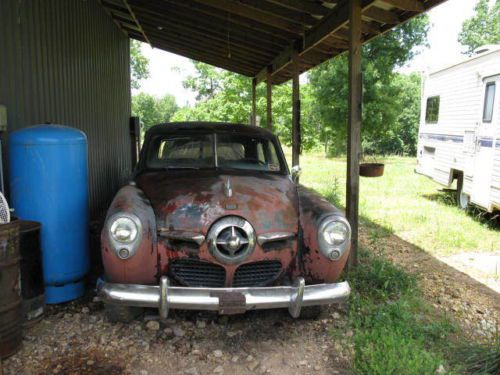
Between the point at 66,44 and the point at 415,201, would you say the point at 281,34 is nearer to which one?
the point at 66,44

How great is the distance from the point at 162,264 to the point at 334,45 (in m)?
5.56

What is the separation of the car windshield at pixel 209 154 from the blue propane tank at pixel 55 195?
82cm

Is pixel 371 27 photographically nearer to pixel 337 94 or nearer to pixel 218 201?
pixel 218 201

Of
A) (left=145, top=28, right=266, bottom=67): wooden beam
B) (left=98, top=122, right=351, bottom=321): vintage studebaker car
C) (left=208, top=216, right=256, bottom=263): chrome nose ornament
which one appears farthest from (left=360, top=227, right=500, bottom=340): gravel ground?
(left=145, top=28, right=266, bottom=67): wooden beam

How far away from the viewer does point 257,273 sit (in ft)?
11.6

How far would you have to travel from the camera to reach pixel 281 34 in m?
7.48

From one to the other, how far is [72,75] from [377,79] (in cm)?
1589

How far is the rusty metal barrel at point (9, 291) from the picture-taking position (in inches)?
122

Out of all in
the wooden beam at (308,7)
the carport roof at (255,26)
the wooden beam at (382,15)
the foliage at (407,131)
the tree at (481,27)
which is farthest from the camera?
the tree at (481,27)

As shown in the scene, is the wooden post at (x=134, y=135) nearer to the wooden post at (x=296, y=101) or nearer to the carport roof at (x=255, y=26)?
the carport roof at (x=255, y=26)

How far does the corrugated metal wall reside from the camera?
445 cm

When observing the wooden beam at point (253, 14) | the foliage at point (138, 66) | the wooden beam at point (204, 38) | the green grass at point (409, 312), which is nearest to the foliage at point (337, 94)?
the wooden beam at point (204, 38)

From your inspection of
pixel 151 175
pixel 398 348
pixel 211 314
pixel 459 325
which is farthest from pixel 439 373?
pixel 151 175

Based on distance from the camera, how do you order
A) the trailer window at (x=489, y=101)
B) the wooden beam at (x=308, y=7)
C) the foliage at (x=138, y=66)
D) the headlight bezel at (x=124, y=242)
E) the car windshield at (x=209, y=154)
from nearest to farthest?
the headlight bezel at (x=124, y=242) → the car windshield at (x=209, y=154) → the wooden beam at (x=308, y=7) → the trailer window at (x=489, y=101) → the foliage at (x=138, y=66)
